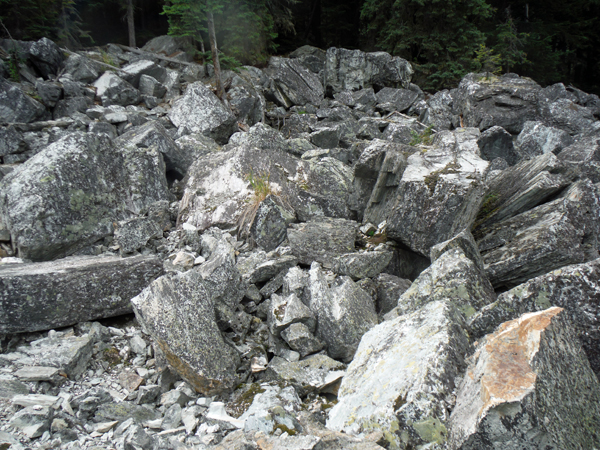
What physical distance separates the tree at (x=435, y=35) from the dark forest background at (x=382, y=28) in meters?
0.05

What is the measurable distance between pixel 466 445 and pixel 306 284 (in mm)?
2666

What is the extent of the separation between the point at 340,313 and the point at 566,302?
1.98 meters

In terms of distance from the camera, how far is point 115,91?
12.6 meters

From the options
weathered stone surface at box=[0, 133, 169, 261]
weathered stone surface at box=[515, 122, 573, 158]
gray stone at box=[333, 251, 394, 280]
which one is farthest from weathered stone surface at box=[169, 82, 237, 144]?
weathered stone surface at box=[515, 122, 573, 158]

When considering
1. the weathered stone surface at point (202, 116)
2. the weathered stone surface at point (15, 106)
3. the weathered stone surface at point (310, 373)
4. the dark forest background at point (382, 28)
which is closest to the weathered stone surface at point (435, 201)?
the weathered stone surface at point (310, 373)

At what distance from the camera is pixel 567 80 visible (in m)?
29.8

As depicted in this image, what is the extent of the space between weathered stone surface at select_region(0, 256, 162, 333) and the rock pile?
0.07 ft

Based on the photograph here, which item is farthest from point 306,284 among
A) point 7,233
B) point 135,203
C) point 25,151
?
point 25,151

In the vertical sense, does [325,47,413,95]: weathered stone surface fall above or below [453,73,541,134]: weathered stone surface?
above

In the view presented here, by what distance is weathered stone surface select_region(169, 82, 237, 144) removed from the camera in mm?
10742

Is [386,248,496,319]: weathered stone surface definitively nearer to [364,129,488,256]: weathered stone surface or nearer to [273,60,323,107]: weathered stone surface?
[364,129,488,256]: weathered stone surface

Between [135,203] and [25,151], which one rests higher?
[25,151]

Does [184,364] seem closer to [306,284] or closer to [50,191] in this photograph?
[306,284]

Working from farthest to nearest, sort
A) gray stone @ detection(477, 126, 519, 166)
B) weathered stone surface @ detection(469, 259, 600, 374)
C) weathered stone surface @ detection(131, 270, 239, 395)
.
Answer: gray stone @ detection(477, 126, 519, 166), weathered stone surface @ detection(131, 270, 239, 395), weathered stone surface @ detection(469, 259, 600, 374)
